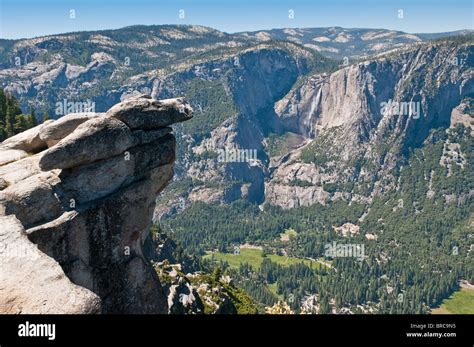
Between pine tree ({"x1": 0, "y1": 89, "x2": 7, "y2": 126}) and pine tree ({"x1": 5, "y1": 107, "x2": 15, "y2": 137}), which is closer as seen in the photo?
pine tree ({"x1": 5, "y1": 107, "x2": 15, "y2": 137})

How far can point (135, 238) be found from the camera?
153ft

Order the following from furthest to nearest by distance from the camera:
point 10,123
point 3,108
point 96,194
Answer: point 3,108, point 10,123, point 96,194

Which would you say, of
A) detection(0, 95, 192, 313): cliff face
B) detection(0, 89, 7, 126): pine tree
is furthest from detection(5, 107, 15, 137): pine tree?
detection(0, 95, 192, 313): cliff face

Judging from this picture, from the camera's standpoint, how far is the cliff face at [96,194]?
128ft

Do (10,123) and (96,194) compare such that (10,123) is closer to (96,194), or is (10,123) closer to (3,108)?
(3,108)

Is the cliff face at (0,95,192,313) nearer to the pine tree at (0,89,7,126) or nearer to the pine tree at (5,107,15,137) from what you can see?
the pine tree at (5,107,15,137)

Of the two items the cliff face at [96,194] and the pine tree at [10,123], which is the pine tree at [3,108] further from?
the cliff face at [96,194]

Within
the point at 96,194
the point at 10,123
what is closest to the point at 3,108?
Answer: the point at 10,123

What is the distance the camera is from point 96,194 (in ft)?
142

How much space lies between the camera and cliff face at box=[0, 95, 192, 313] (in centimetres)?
3897

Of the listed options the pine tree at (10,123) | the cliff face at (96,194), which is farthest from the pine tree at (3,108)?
the cliff face at (96,194)
